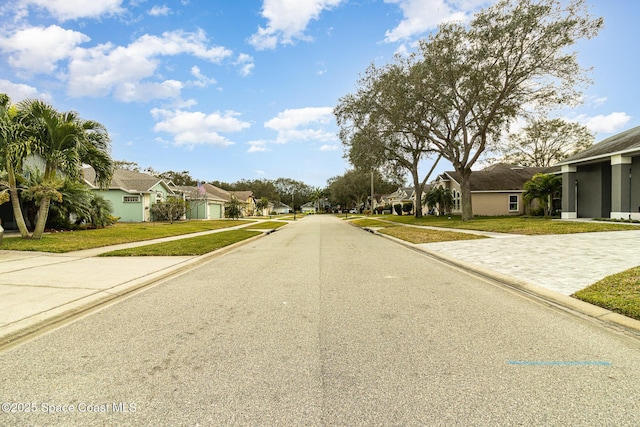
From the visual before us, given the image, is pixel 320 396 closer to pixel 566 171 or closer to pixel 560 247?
pixel 560 247

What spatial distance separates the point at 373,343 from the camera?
4.02 meters

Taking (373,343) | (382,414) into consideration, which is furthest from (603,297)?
(382,414)

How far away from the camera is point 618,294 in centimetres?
548

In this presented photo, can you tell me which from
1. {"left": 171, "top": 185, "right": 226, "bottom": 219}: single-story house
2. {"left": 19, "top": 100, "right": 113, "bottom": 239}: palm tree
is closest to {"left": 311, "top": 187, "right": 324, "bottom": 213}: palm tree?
{"left": 171, "top": 185, "right": 226, "bottom": 219}: single-story house

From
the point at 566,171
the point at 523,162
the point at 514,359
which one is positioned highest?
the point at 523,162

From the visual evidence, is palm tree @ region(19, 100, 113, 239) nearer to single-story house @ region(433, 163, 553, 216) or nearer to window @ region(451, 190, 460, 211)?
single-story house @ region(433, 163, 553, 216)

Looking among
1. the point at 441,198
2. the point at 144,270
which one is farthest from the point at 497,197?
the point at 144,270

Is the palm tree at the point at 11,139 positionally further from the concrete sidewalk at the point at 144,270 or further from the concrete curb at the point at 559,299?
the concrete curb at the point at 559,299

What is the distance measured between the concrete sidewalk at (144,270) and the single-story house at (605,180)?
8548mm

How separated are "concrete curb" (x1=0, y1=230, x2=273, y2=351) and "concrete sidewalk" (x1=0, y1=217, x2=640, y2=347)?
0.01 m

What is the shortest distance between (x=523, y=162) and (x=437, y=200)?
24508 mm

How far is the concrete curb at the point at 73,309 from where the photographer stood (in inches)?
169

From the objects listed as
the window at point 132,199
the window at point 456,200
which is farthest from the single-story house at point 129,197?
the window at point 456,200

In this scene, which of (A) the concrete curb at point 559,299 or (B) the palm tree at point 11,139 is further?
(B) the palm tree at point 11,139
